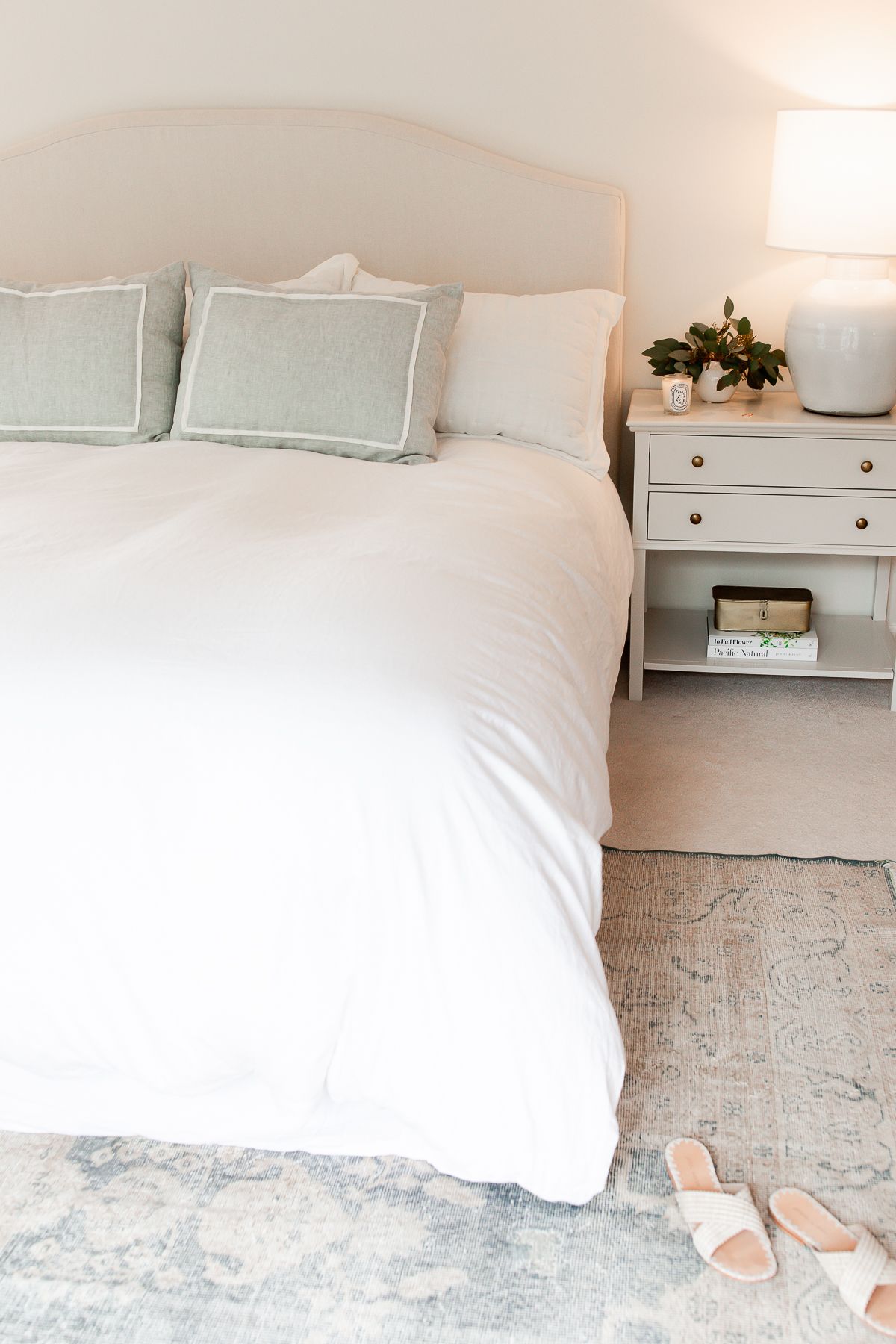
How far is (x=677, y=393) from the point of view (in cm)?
264

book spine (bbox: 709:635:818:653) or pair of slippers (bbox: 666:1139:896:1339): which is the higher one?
book spine (bbox: 709:635:818:653)

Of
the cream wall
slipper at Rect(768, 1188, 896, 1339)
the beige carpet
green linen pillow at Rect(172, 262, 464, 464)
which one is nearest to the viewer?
slipper at Rect(768, 1188, 896, 1339)

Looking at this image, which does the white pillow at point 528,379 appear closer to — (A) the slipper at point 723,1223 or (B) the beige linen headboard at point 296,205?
(B) the beige linen headboard at point 296,205

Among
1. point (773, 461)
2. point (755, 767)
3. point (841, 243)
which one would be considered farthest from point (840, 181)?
point (755, 767)

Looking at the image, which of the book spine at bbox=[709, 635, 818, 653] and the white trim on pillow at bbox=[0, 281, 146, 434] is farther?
the book spine at bbox=[709, 635, 818, 653]

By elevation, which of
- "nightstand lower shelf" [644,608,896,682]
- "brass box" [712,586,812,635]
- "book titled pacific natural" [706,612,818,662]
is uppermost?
"brass box" [712,586,812,635]

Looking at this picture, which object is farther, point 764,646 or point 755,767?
point 764,646

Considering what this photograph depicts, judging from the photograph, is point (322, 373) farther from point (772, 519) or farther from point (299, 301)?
point (772, 519)

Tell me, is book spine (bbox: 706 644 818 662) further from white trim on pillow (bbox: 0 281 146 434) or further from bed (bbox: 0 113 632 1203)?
white trim on pillow (bbox: 0 281 146 434)

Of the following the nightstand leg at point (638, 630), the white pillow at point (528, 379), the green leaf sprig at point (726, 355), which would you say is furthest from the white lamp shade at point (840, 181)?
the nightstand leg at point (638, 630)

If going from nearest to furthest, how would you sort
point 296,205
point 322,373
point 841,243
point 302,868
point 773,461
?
point 302,868
point 322,373
point 841,243
point 773,461
point 296,205

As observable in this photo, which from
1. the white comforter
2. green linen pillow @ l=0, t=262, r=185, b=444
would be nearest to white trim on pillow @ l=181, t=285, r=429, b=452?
green linen pillow @ l=0, t=262, r=185, b=444

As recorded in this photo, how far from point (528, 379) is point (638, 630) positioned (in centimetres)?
65

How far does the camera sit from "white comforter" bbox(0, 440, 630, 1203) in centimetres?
123
